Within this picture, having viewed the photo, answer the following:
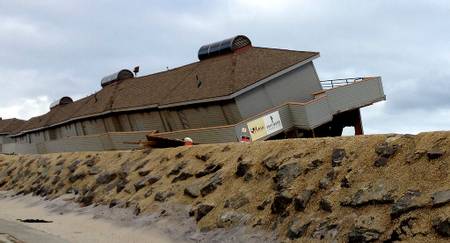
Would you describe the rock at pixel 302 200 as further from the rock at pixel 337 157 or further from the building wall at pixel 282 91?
the building wall at pixel 282 91

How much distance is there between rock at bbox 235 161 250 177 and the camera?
61.0 ft

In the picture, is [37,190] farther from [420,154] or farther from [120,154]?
[420,154]

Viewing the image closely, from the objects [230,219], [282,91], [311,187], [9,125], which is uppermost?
[9,125]

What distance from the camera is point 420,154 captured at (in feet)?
44.6

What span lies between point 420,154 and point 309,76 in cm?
2590

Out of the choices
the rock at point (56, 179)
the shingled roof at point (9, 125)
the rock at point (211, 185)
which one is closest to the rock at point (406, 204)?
Result: the rock at point (211, 185)

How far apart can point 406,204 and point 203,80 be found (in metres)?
28.4

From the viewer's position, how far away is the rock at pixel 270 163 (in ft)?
57.6

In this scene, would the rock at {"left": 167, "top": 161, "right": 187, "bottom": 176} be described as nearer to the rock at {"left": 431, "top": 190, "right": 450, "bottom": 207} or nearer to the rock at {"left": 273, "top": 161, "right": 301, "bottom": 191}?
the rock at {"left": 273, "top": 161, "right": 301, "bottom": 191}

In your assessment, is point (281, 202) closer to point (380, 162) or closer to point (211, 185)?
point (380, 162)

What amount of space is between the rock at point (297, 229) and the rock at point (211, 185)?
5320mm

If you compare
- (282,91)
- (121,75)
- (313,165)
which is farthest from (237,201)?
(121,75)

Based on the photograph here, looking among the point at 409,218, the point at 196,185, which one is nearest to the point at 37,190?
the point at 196,185

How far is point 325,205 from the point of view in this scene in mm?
14109
